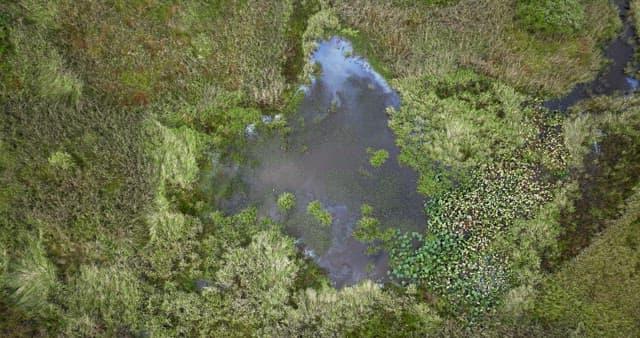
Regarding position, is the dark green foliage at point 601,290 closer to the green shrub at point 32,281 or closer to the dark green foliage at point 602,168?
the dark green foliage at point 602,168

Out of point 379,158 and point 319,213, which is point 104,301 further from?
point 379,158

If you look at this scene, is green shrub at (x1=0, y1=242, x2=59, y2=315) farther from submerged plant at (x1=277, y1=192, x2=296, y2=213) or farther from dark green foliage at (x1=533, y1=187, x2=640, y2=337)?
dark green foliage at (x1=533, y1=187, x2=640, y2=337)

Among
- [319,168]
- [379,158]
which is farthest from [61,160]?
[379,158]

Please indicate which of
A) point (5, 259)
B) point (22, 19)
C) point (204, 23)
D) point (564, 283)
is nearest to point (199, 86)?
point (204, 23)

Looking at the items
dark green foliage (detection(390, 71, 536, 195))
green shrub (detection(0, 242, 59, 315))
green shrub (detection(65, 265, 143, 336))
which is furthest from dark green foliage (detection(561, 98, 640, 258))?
green shrub (detection(0, 242, 59, 315))

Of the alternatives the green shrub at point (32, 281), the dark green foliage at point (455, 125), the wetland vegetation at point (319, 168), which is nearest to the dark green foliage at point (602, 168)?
the wetland vegetation at point (319, 168)

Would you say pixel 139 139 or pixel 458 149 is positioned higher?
pixel 458 149

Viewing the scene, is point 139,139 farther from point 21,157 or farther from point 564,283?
point 564,283
